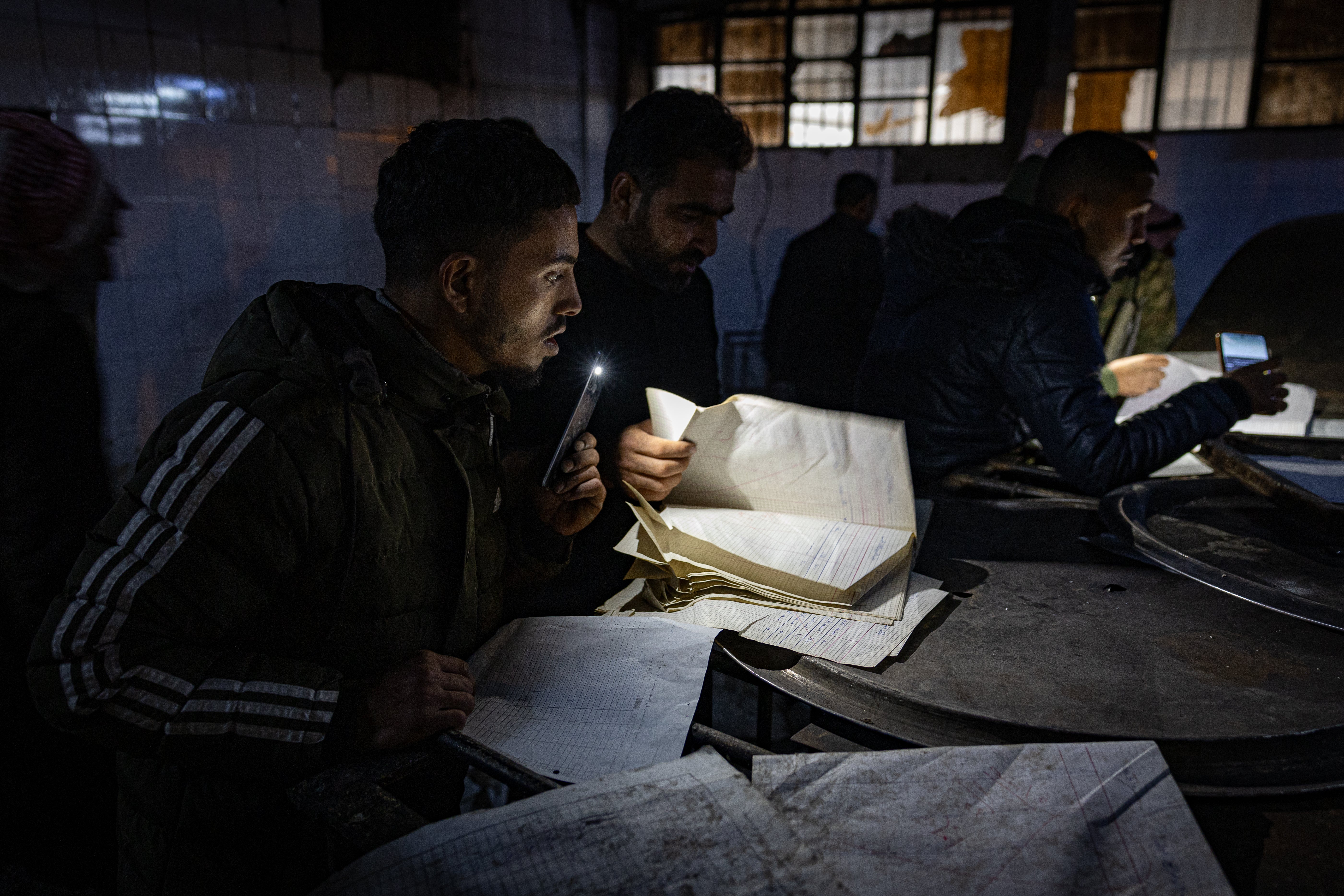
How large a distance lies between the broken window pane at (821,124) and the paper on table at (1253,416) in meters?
4.80

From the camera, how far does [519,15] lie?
5.63 metres

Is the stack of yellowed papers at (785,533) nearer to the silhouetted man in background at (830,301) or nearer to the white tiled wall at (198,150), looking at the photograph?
the white tiled wall at (198,150)

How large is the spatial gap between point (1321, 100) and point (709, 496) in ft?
21.4

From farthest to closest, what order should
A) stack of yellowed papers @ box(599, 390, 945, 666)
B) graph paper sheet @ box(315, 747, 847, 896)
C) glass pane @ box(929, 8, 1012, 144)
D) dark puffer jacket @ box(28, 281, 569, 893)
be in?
glass pane @ box(929, 8, 1012, 144), stack of yellowed papers @ box(599, 390, 945, 666), dark puffer jacket @ box(28, 281, 569, 893), graph paper sheet @ box(315, 747, 847, 896)

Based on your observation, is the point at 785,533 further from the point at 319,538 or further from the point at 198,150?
the point at 198,150

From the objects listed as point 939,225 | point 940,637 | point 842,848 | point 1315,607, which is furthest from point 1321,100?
point 842,848

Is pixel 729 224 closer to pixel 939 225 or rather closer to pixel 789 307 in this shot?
pixel 789 307

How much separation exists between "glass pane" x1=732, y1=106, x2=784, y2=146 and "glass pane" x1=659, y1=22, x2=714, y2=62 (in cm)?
52

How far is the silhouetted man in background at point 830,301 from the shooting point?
559 centimetres

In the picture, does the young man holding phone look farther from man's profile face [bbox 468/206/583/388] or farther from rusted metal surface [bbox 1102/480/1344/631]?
rusted metal surface [bbox 1102/480/1344/631]

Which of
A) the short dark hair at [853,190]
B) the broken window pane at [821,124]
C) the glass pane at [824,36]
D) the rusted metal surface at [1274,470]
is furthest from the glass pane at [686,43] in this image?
the rusted metal surface at [1274,470]

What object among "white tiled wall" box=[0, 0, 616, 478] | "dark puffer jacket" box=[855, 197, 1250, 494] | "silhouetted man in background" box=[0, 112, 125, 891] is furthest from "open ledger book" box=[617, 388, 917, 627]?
"white tiled wall" box=[0, 0, 616, 478]

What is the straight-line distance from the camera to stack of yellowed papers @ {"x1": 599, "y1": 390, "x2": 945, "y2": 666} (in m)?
1.33

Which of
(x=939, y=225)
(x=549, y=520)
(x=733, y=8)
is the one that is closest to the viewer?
(x=549, y=520)
